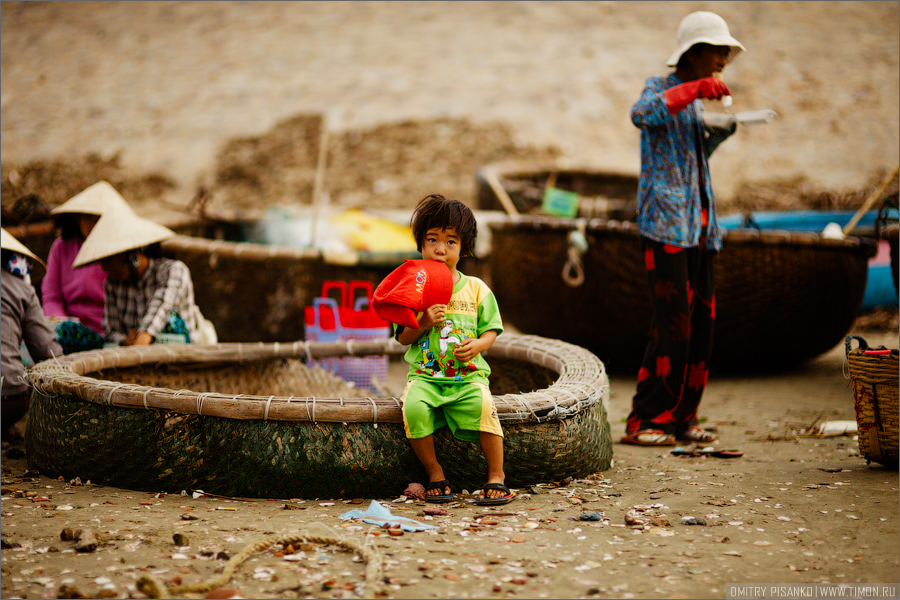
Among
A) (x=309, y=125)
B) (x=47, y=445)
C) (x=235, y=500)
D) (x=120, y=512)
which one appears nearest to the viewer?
(x=120, y=512)

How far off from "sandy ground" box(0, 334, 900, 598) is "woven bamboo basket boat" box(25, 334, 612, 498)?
0.22 ft

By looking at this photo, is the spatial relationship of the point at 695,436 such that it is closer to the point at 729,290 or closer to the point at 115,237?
the point at 729,290

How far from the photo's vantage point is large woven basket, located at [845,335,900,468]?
2.76 meters

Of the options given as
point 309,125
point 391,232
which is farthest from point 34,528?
point 309,125

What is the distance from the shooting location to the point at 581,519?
8.00 ft

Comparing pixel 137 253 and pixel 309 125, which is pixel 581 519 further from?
pixel 309 125

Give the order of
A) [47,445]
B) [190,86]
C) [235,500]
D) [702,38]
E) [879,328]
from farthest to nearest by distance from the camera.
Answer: [190,86]
[879,328]
[702,38]
[47,445]
[235,500]

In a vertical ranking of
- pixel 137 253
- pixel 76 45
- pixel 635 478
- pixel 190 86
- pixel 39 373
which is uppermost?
pixel 76 45

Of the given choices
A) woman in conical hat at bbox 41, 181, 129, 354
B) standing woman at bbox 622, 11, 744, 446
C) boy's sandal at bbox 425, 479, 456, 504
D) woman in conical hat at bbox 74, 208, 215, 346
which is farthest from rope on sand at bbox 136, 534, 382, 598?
woman in conical hat at bbox 41, 181, 129, 354

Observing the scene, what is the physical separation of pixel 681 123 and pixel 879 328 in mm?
3811

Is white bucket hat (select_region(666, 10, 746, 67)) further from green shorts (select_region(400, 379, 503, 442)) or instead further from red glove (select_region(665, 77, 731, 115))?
green shorts (select_region(400, 379, 503, 442))

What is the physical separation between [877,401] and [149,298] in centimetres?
322

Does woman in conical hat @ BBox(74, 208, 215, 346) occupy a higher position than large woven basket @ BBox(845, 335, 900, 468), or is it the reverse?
woman in conical hat @ BBox(74, 208, 215, 346)

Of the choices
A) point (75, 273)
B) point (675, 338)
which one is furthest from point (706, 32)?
point (75, 273)
